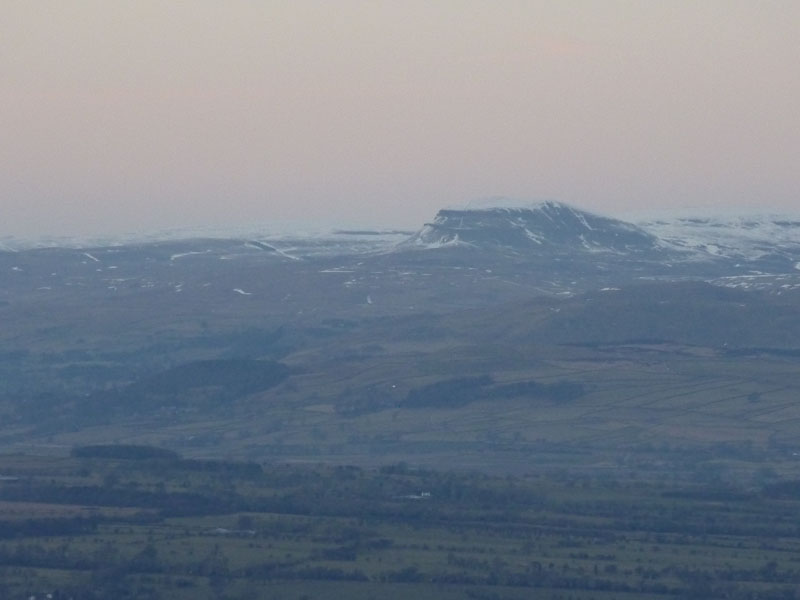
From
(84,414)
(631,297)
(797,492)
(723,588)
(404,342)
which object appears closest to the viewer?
(723,588)

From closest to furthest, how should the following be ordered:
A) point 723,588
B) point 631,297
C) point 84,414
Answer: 1. point 723,588
2. point 84,414
3. point 631,297

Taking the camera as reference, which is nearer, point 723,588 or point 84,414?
point 723,588

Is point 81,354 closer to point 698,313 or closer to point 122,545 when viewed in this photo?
point 698,313

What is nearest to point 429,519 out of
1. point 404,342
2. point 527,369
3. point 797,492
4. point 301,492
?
point 301,492

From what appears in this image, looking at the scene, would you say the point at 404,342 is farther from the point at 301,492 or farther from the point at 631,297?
the point at 301,492

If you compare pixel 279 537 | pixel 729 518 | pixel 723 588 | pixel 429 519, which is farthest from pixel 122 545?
pixel 729 518

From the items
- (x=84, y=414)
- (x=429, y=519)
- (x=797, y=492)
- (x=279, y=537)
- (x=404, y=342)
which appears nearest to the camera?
(x=279, y=537)

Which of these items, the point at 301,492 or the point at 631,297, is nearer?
the point at 301,492

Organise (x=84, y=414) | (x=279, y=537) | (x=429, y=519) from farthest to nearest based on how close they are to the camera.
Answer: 1. (x=84, y=414)
2. (x=429, y=519)
3. (x=279, y=537)
